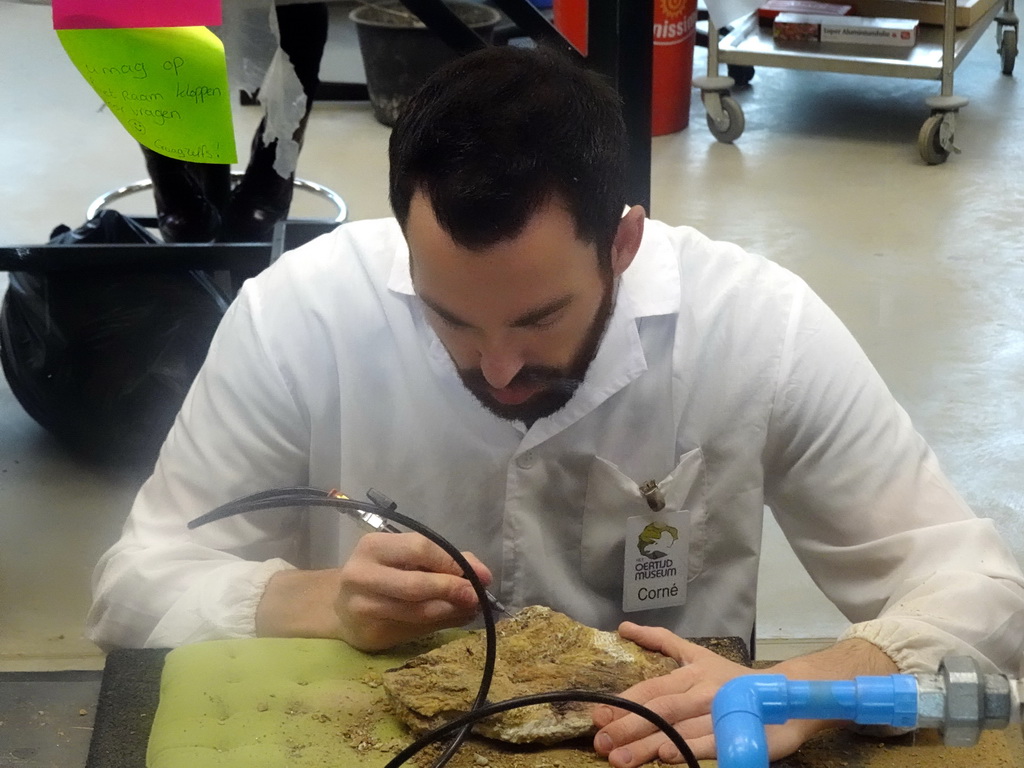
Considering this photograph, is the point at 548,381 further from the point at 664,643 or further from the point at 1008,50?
the point at 1008,50

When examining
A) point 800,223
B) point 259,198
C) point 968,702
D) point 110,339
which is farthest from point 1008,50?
point 968,702

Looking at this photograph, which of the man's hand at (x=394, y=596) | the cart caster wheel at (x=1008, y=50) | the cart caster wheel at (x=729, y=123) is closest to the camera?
the man's hand at (x=394, y=596)

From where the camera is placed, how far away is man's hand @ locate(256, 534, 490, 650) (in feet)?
2.86

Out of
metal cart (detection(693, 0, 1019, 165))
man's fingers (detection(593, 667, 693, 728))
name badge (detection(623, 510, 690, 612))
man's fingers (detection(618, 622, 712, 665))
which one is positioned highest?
man's fingers (detection(593, 667, 693, 728))

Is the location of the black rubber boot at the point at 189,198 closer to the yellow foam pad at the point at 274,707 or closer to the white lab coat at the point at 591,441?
the white lab coat at the point at 591,441

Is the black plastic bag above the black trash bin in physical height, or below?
below

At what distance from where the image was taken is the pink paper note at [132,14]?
40.8 inches

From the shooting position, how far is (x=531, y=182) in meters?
0.91

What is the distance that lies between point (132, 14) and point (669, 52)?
8.87 feet

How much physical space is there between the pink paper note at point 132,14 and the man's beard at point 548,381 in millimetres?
404

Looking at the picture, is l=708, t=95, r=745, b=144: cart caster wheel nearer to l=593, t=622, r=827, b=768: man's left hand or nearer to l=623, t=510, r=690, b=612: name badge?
l=623, t=510, r=690, b=612: name badge

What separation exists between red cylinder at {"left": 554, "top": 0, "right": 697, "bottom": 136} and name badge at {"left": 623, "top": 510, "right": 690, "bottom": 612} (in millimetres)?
2478

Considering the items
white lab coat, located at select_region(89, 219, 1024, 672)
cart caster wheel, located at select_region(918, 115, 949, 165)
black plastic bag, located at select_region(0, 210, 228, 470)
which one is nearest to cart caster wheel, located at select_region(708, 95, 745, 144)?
cart caster wheel, located at select_region(918, 115, 949, 165)

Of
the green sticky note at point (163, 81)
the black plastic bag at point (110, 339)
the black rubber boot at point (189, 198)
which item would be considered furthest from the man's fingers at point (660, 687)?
the black rubber boot at point (189, 198)
